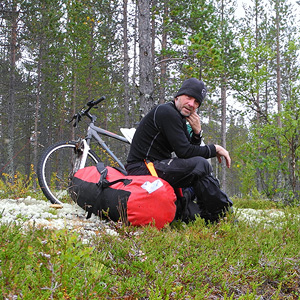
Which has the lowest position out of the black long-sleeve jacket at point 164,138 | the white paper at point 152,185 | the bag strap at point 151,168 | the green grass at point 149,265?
the green grass at point 149,265

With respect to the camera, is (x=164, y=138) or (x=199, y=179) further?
(x=164, y=138)

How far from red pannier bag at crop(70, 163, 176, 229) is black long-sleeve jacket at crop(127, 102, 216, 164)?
46cm

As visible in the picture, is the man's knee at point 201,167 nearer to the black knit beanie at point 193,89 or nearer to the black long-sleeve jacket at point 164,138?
the black long-sleeve jacket at point 164,138

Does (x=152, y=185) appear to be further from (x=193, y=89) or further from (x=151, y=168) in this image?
(x=193, y=89)

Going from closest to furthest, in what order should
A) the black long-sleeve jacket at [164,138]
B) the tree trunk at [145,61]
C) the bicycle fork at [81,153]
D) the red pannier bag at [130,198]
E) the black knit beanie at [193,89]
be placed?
the red pannier bag at [130,198], the black long-sleeve jacket at [164,138], the black knit beanie at [193,89], the bicycle fork at [81,153], the tree trunk at [145,61]

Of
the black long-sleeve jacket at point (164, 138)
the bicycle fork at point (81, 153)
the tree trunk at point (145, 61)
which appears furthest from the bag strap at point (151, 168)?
the tree trunk at point (145, 61)

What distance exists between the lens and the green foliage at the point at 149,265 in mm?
1658

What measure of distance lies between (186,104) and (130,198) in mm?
1413

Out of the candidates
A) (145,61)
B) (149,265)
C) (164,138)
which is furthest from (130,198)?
(145,61)

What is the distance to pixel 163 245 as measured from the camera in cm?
266

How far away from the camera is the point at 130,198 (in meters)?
3.33

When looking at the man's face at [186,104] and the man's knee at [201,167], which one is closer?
the man's knee at [201,167]

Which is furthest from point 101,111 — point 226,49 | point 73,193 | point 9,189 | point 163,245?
point 163,245

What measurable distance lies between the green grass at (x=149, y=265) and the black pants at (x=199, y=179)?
452mm
